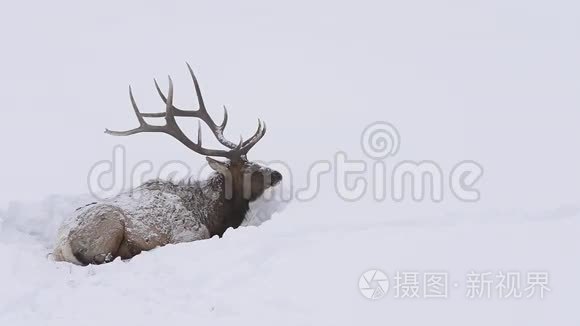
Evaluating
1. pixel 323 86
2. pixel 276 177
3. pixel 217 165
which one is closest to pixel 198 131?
pixel 217 165

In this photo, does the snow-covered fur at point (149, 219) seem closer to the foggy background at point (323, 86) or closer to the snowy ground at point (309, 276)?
the snowy ground at point (309, 276)

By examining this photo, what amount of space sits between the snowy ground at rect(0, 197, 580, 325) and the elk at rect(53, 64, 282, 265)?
1.78ft

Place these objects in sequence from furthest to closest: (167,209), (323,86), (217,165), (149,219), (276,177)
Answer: (323,86)
(276,177)
(217,165)
(167,209)
(149,219)

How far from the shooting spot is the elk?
571cm

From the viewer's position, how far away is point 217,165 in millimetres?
7266

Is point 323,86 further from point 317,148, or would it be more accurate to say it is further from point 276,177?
point 276,177

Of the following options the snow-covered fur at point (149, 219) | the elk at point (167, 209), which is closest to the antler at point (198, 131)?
the elk at point (167, 209)

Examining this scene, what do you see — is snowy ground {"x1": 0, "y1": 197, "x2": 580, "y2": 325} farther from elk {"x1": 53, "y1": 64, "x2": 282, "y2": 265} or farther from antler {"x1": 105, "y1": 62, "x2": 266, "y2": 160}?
antler {"x1": 105, "y1": 62, "x2": 266, "y2": 160}

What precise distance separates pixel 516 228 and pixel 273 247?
1.83 meters

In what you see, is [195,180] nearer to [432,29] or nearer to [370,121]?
[370,121]

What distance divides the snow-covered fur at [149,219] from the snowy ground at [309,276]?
0.52 meters

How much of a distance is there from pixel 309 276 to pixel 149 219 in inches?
101

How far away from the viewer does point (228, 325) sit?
365cm

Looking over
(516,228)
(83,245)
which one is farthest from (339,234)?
(83,245)
